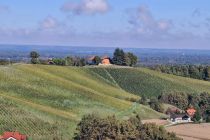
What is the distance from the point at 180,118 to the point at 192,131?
680 inches

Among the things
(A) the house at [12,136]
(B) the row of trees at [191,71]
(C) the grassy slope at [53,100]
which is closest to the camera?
(A) the house at [12,136]

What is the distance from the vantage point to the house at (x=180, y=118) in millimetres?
105463

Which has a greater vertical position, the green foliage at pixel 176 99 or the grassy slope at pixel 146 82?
the grassy slope at pixel 146 82

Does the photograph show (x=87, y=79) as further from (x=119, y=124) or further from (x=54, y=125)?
(x=119, y=124)

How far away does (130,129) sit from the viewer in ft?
188

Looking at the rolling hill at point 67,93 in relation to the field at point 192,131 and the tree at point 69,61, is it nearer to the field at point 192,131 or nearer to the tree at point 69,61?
the field at point 192,131

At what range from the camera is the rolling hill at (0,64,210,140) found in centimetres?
7294

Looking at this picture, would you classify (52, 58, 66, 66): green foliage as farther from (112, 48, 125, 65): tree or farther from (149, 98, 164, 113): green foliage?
(149, 98, 164, 113): green foliage

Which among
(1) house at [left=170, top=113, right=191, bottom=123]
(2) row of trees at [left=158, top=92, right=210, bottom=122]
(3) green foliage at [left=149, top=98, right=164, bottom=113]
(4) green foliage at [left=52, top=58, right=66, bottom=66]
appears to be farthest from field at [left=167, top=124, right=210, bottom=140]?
(4) green foliage at [left=52, top=58, right=66, bottom=66]

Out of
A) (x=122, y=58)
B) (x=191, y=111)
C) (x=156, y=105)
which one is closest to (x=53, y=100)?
(x=156, y=105)

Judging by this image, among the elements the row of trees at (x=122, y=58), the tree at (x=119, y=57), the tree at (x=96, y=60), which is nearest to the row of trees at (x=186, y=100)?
the row of trees at (x=122, y=58)

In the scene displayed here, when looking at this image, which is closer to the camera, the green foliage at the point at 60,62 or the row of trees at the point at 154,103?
the row of trees at the point at 154,103

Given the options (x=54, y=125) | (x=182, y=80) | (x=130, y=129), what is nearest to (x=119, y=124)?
(x=130, y=129)

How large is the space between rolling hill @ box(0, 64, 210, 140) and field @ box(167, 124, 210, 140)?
286 inches
